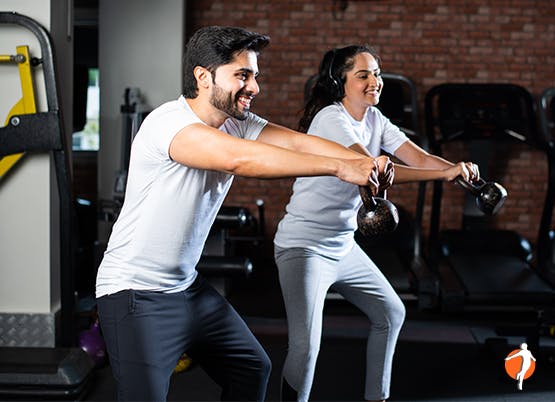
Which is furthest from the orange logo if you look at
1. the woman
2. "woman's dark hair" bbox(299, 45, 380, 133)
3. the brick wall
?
the brick wall

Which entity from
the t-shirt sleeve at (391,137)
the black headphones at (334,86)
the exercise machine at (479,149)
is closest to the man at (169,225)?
the black headphones at (334,86)

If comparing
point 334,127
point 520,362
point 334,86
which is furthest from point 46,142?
point 520,362

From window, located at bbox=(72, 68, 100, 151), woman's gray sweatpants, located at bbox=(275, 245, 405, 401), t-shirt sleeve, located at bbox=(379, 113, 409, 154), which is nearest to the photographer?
woman's gray sweatpants, located at bbox=(275, 245, 405, 401)

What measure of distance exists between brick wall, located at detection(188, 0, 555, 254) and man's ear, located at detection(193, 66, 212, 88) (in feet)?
14.2

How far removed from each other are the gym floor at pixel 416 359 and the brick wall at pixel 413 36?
1941 mm

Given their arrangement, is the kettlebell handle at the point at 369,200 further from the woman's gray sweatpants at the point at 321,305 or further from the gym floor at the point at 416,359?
the gym floor at the point at 416,359

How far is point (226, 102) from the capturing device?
6.82ft

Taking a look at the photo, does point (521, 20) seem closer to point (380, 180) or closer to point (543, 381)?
point (543, 381)

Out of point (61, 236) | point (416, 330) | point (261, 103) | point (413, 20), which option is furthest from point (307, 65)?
point (61, 236)

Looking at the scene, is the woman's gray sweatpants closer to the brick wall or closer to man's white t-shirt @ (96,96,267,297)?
man's white t-shirt @ (96,96,267,297)

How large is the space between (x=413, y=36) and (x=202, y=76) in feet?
15.1

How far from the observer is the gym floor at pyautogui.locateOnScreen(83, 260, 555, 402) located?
3.61 m

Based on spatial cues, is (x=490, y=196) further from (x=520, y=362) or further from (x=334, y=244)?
(x=334, y=244)

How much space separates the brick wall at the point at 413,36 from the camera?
6363 mm
